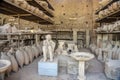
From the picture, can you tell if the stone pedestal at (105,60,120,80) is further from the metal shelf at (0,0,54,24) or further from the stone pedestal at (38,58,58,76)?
the metal shelf at (0,0,54,24)

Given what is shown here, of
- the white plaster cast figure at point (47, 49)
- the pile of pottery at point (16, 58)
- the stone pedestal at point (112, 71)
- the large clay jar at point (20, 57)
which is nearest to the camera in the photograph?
the stone pedestal at point (112, 71)

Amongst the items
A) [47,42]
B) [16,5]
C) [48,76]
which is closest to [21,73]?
[48,76]

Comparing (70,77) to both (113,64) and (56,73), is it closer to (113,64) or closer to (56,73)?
(56,73)

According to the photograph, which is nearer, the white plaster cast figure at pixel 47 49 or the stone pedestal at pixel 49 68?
the stone pedestal at pixel 49 68

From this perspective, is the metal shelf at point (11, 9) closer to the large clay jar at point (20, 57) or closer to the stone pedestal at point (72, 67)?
the large clay jar at point (20, 57)

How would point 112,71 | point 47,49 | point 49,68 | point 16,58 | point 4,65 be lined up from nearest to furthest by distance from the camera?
point 4,65 < point 112,71 < point 49,68 < point 47,49 < point 16,58

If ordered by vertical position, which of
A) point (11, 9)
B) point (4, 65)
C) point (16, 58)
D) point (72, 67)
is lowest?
point (72, 67)

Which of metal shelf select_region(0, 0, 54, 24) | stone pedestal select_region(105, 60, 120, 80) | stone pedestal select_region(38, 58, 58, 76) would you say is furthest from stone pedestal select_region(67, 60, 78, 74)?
metal shelf select_region(0, 0, 54, 24)

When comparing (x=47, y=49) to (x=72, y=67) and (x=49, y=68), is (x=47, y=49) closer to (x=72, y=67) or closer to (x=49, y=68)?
(x=49, y=68)

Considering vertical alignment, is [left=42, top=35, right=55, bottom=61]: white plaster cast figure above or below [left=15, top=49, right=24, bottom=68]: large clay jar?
above

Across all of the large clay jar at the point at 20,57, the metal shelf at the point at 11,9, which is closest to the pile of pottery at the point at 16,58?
the large clay jar at the point at 20,57

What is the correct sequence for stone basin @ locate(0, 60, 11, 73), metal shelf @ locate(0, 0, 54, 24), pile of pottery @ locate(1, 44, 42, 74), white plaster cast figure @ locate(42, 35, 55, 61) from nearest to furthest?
1. stone basin @ locate(0, 60, 11, 73)
2. metal shelf @ locate(0, 0, 54, 24)
3. pile of pottery @ locate(1, 44, 42, 74)
4. white plaster cast figure @ locate(42, 35, 55, 61)

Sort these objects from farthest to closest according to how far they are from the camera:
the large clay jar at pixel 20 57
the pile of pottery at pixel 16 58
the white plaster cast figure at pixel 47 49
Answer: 1. the large clay jar at pixel 20 57
2. the white plaster cast figure at pixel 47 49
3. the pile of pottery at pixel 16 58

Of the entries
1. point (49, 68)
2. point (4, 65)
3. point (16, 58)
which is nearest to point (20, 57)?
point (16, 58)
